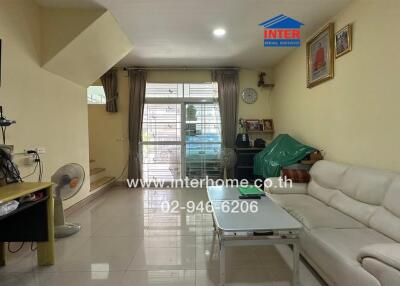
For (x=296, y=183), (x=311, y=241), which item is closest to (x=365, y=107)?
(x=296, y=183)

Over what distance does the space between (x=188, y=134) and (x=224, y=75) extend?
1.55 meters

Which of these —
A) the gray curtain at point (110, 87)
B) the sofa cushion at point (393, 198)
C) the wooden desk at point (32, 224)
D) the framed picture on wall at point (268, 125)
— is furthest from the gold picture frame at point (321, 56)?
the gray curtain at point (110, 87)

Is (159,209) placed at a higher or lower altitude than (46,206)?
lower

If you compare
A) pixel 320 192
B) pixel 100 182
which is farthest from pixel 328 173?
pixel 100 182

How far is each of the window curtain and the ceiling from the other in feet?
2.08

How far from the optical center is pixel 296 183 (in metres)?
3.21

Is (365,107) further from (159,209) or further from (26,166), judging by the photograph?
(26,166)

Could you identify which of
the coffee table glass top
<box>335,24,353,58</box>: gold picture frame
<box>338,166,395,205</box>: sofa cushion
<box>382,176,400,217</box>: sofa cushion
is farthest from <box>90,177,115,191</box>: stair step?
<box>335,24,353,58</box>: gold picture frame

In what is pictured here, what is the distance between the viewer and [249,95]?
18.5ft

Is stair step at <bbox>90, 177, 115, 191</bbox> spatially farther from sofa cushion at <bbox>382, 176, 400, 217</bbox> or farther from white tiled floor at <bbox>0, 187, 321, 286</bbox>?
sofa cushion at <bbox>382, 176, 400, 217</bbox>

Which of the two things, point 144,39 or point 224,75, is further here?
point 224,75

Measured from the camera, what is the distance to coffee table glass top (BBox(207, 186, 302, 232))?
1784mm

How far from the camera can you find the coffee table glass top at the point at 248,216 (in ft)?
5.85

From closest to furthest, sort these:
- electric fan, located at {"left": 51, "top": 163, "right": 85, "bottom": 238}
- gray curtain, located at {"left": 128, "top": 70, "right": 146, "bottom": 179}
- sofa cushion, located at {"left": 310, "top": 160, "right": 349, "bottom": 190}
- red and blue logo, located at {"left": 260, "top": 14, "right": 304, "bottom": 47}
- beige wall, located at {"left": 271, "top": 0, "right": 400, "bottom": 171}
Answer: beige wall, located at {"left": 271, "top": 0, "right": 400, "bottom": 171} < electric fan, located at {"left": 51, "top": 163, "right": 85, "bottom": 238} < sofa cushion, located at {"left": 310, "top": 160, "right": 349, "bottom": 190} < red and blue logo, located at {"left": 260, "top": 14, "right": 304, "bottom": 47} < gray curtain, located at {"left": 128, "top": 70, "right": 146, "bottom": 179}
